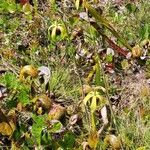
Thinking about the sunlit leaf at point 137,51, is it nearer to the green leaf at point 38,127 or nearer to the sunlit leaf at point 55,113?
the sunlit leaf at point 55,113

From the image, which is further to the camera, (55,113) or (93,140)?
(55,113)

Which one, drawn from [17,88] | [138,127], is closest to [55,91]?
[17,88]

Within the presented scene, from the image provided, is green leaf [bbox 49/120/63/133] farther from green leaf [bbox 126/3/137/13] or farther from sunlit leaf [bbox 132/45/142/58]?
green leaf [bbox 126/3/137/13]

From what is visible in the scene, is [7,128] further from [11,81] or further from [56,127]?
[11,81]

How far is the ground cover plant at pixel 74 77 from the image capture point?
207cm

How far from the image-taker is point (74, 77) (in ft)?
9.05

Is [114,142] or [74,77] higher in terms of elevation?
[114,142]

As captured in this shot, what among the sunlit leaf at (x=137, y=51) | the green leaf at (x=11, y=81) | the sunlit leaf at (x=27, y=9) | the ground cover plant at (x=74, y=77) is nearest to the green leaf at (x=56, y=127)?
the ground cover plant at (x=74, y=77)

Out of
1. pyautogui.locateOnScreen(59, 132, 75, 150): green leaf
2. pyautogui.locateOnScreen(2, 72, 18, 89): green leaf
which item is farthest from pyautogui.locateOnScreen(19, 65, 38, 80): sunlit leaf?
pyautogui.locateOnScreen(2, 72, 18, 89): green leaf

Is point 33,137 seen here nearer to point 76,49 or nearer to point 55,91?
point 55,91

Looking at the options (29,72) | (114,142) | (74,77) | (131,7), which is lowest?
(74,77)

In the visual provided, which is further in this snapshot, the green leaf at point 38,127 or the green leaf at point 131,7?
the green leaf at point 131,7

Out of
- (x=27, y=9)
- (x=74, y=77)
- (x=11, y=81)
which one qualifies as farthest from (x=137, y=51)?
(x=27, y=9)

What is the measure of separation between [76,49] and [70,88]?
1.20ft
